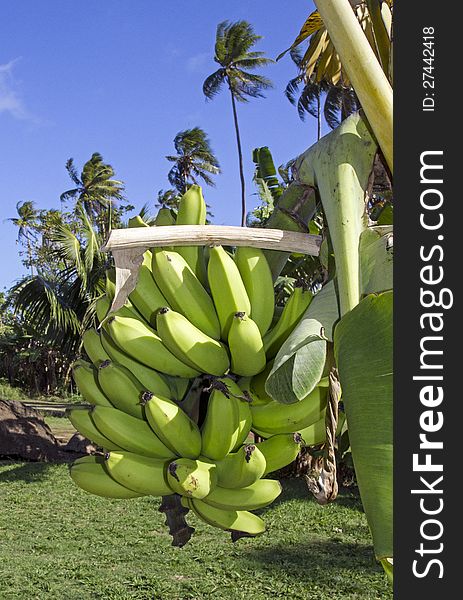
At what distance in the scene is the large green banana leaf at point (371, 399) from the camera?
0.41m

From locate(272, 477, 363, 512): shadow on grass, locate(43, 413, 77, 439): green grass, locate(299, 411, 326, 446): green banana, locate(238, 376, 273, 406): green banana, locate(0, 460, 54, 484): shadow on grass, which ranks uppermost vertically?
locate(238, 376, 273, 406): green banana

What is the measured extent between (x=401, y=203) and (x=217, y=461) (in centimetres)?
45

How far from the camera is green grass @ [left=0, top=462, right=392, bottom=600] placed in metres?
4.07

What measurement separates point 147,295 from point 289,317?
7.0 inches

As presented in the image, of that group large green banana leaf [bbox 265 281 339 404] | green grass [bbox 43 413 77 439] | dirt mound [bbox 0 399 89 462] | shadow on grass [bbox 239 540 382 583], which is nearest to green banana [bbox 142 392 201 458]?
large green banana leaf [bbox 265 281 339 404]

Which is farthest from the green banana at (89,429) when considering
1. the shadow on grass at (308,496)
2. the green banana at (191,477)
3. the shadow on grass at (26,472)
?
the shadow on grass at (26,472)

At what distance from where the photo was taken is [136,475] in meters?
0.75

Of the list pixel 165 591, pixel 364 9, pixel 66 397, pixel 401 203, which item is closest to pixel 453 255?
pixel 401 203

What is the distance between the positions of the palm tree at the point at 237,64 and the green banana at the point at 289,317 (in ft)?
49.0

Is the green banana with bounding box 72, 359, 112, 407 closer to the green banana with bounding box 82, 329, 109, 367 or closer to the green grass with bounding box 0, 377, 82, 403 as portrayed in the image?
the green banana with bounding box 82, 329, 109, 367

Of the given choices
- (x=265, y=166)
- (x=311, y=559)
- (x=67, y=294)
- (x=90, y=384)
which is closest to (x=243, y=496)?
(x=90, y=384)

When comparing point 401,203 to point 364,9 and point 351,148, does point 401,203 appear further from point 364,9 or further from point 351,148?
point 364,9

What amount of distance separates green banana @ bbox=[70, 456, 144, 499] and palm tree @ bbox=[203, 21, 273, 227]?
14917 millimetres

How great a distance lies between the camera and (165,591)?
402cm
